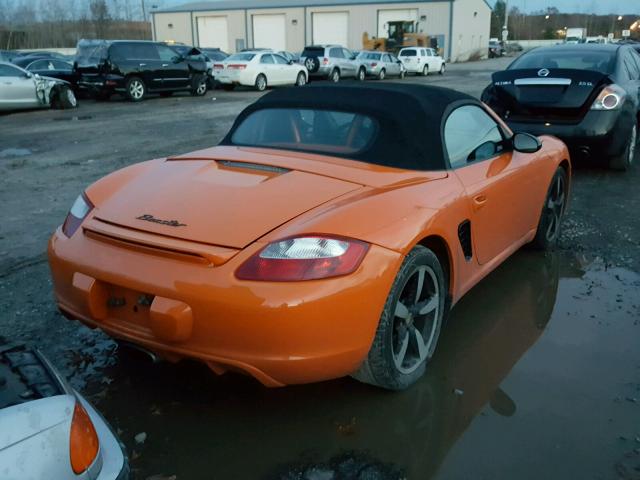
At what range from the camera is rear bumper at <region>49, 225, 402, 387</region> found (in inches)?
93.7

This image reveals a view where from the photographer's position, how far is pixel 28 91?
15578 millimetres

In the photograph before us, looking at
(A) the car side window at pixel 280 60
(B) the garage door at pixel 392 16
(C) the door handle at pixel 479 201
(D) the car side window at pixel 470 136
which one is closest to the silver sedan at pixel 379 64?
(A) the car side window at pixel 280 60

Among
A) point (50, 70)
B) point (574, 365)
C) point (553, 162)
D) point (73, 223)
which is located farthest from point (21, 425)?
point (50, 70)

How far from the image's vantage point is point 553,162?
182 inches

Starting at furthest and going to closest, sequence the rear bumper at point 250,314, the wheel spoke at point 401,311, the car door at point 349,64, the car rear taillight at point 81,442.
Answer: the car door at point 349,64 → the wheel spoke at point 401,311 → the rear bumper at point 250,314 → the car rear taillight at point 81,442

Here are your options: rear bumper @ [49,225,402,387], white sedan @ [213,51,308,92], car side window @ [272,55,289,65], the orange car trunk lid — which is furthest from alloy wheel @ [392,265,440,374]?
car side window @ [272,55,289,65]

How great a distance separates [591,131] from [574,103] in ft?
1.21

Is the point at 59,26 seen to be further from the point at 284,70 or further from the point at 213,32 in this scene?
the point at 284,70

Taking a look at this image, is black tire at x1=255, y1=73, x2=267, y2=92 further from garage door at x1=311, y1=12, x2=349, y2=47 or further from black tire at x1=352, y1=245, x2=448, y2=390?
garage door at x1=311, y1=12, x2=349, y2=47

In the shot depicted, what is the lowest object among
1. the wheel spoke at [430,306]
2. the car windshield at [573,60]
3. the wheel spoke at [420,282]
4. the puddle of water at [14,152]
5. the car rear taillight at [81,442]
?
the puddle of water at [14,152]

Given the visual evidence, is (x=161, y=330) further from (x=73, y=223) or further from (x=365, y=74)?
(x=365, y=74)

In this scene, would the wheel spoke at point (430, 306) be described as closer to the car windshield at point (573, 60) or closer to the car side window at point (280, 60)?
the car windshield at point (573, 60)

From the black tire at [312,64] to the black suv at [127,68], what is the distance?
8934mm

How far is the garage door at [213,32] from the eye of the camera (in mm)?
55031
